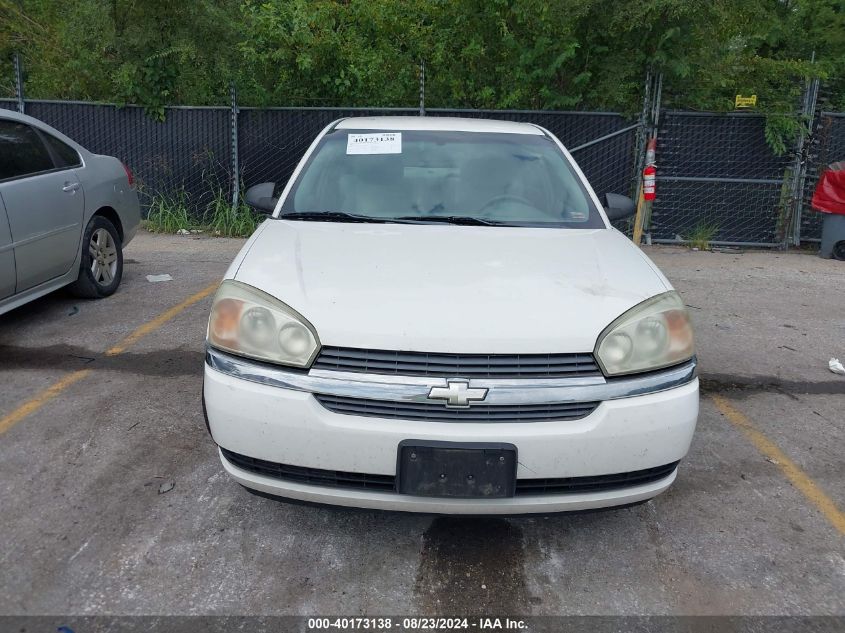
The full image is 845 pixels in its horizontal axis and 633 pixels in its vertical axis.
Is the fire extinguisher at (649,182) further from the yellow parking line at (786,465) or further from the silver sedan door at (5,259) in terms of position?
the silver sedan door at (5,259)

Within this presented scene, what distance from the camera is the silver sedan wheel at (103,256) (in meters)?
5.92

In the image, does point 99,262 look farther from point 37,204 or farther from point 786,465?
point 786,465

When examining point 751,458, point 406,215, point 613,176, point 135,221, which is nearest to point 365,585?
point 406,215

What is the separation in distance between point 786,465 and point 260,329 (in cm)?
264

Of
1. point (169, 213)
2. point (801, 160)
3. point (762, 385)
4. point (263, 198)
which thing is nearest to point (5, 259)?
point (263, 198)

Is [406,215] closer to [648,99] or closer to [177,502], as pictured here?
[177,502]

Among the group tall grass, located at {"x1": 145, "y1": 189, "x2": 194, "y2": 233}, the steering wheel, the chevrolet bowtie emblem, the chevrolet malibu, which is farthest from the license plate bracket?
tall grass, located at {"x1": 145, "y1": 189, "x2": 194, "y2": 233}

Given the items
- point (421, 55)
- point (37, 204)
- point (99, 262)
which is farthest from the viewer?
point (421, 55)

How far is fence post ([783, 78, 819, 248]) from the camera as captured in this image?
359 inches

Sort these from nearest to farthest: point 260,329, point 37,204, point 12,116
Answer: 1. point 260,329
2. point 37,204
3. point 12,116

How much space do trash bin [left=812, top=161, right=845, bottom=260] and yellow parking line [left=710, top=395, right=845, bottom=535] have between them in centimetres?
554

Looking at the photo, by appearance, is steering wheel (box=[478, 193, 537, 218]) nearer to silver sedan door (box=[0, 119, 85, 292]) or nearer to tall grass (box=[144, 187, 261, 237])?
silver sedan door (box=[0, 119, 85, 292])

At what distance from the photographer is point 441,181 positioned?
369cm

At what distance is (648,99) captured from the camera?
934cm
